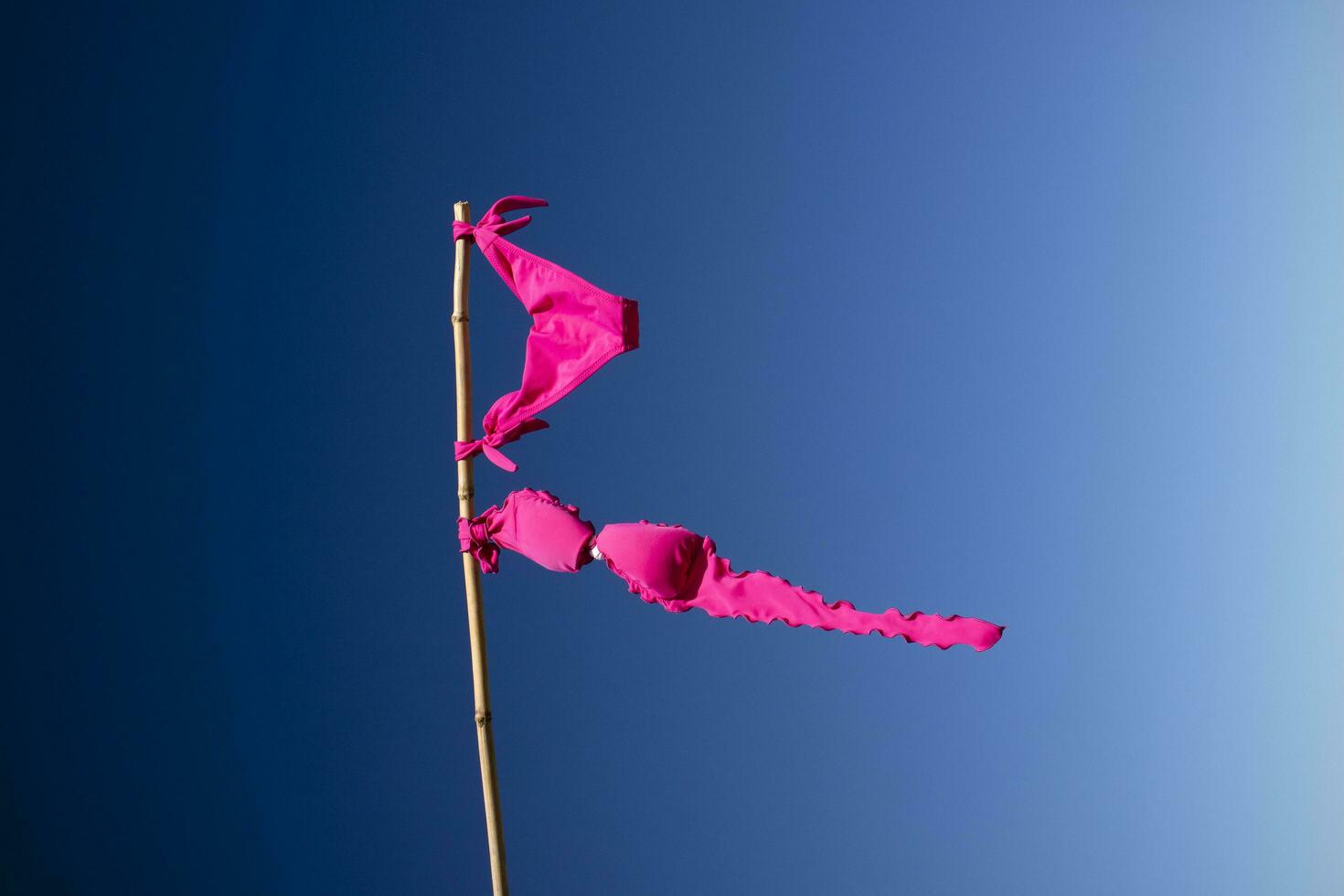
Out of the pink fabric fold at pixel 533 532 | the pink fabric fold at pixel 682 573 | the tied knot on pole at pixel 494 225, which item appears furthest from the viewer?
the tied knot on pole at pixel 494 225

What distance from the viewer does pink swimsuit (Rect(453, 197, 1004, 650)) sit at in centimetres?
115

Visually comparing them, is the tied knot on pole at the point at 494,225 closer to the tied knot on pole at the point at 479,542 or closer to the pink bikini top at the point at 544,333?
the pink bikini top at the point at 544,333

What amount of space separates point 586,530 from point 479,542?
16 centimetres

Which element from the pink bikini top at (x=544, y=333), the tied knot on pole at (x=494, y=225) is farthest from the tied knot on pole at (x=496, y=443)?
the tied knot on pole at (x=494, y=225)

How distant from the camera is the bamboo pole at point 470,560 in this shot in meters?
1.39

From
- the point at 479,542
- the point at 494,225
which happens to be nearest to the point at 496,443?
the point at 479,542

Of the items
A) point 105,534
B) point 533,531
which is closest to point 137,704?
point 105,534

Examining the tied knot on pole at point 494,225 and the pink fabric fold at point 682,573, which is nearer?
the pink fabric fold at point 682,573

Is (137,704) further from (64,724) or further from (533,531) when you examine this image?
(533,531)

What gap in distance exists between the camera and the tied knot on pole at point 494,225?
1.38m

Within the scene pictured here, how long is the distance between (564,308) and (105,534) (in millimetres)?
1030

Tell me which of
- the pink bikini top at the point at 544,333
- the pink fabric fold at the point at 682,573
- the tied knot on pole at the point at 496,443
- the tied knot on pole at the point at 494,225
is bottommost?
the pink fabric fold at the point at 682,573

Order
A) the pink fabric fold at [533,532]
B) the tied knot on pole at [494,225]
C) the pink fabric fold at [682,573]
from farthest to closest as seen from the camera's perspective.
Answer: the tied knot on pole at [494,225] < the pink fabric fold at [533,532] < the pink fabric fold at [682,573]

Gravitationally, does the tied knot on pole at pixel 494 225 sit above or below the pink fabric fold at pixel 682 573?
above
